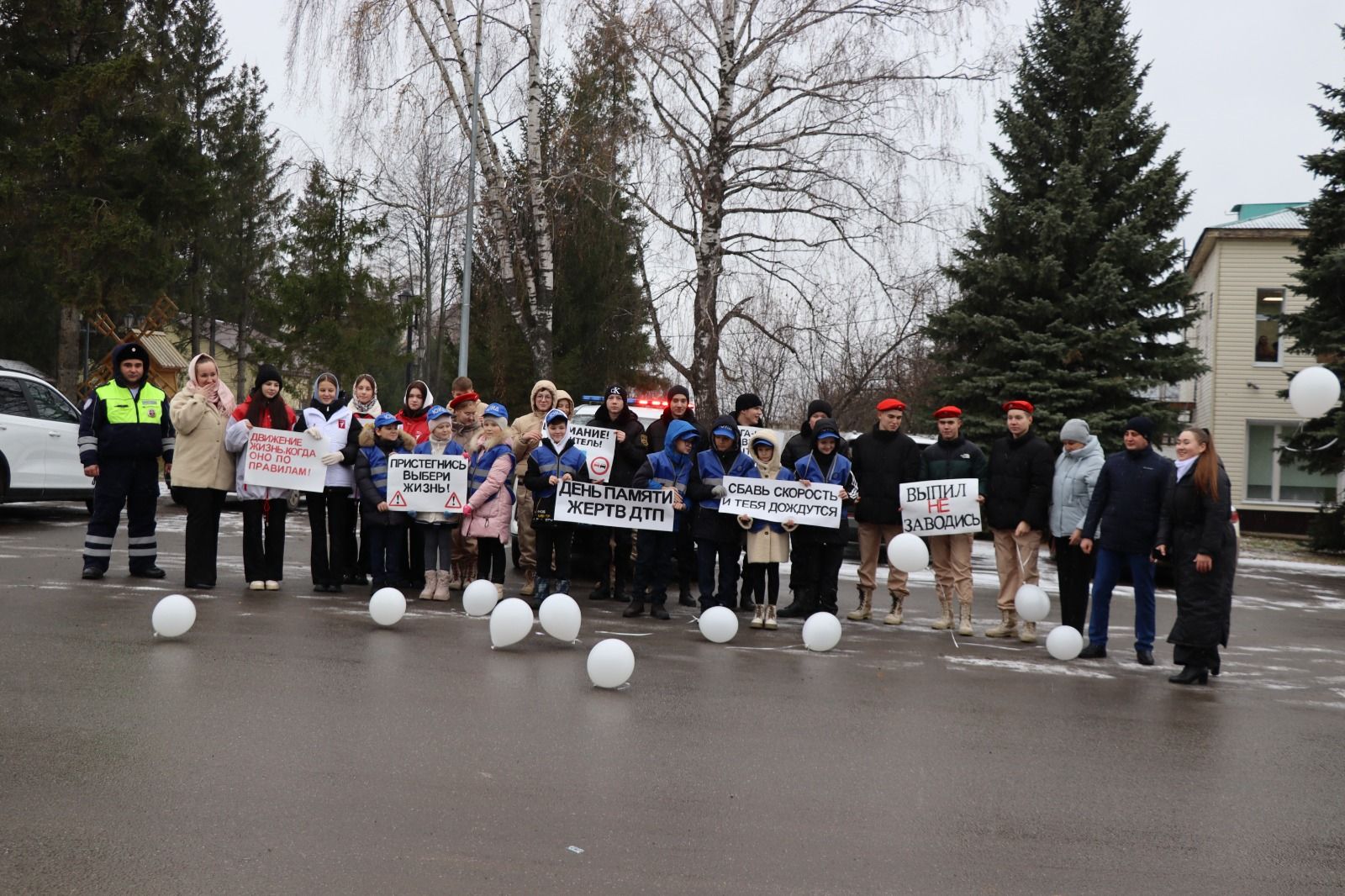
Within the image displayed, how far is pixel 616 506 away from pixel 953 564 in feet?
10.7

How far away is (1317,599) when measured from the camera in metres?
16.8

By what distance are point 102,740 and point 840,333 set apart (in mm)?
22543

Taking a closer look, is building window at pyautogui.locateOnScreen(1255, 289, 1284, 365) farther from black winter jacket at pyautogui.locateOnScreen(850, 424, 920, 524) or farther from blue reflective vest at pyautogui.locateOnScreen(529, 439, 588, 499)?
blue reflective vest at pyautogui.locateOnScreen(529, 439, 588, 499)

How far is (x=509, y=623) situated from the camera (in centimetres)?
920

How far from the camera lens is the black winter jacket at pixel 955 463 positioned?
11.8 meters

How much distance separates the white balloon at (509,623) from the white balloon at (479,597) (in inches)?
44.6

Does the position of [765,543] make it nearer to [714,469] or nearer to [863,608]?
[714,469]

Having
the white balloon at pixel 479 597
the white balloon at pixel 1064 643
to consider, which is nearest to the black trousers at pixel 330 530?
the white balloon at pixel 479 597

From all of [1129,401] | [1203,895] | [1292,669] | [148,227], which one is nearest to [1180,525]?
[1292,669]

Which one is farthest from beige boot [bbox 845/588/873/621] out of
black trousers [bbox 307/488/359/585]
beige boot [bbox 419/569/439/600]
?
black trousers [bbox 307/488/359/585]

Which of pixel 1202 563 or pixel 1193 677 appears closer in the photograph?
pixel 1202 563

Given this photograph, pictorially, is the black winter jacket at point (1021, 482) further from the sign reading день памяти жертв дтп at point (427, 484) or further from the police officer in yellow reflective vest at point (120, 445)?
the police officer in yellow reflective vest at point (120, 445)

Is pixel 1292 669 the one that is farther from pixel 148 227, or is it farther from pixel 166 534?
pixel 148 227

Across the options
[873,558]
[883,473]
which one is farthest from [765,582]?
[883,473]
